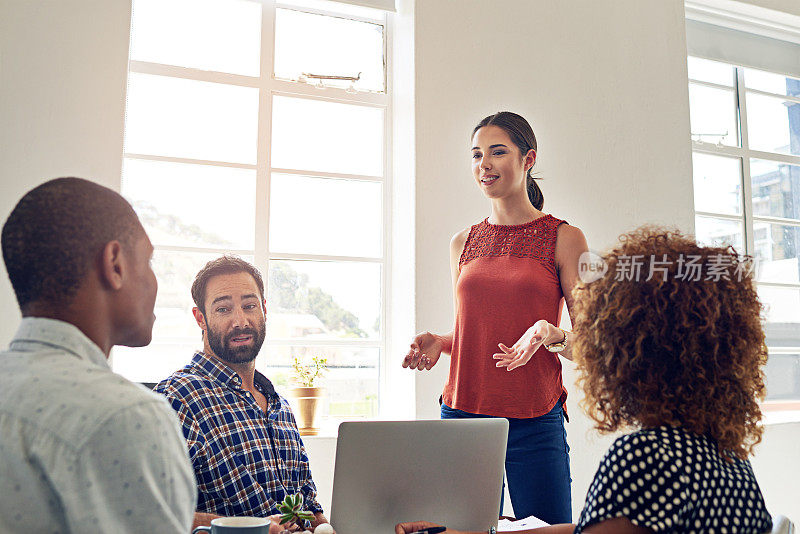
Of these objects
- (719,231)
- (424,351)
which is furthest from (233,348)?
(719,231)

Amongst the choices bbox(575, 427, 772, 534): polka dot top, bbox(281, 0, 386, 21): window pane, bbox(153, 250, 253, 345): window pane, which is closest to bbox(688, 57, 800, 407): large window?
bbox(281, 0, 386, 21): window pane

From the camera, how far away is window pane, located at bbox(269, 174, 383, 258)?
3.16m

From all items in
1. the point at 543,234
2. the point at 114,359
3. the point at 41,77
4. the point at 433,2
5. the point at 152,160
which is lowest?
the point at 114,359

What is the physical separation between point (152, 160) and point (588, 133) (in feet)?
6.55

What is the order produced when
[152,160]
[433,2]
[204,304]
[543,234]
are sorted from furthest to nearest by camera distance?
[433,2] < [152,160] < [543,234] < [204,304]

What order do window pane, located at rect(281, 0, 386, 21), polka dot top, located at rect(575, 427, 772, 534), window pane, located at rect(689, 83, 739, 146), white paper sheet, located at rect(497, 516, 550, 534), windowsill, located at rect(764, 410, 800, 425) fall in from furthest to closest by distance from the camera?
window pane, located at rect(689, 83, 739, 146), windowsill, located at rect(764, 410, 800, 425), window pane, located at rect(281, 0, 386, 21), white paper sheet, located at rect(497, 516, 550, 534), polka dot top, located at rect(575, 427, 772, 534)

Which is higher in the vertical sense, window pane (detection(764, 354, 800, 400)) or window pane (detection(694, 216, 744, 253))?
window pane (detection(694, 216, 744, 253))

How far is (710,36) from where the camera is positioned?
4062 mm

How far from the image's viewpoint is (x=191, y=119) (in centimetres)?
307

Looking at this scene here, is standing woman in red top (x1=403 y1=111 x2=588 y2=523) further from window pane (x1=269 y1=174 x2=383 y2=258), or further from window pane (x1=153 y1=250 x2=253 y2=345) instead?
window pane (x1=153 y1=250 x2=253 y2=345)

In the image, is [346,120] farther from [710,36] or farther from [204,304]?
[710,36]

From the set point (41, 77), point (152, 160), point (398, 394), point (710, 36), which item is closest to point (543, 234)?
point (398, 394)

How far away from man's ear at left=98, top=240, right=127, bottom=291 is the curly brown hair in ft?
2.55

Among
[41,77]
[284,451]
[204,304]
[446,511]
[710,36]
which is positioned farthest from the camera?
[710,36]
